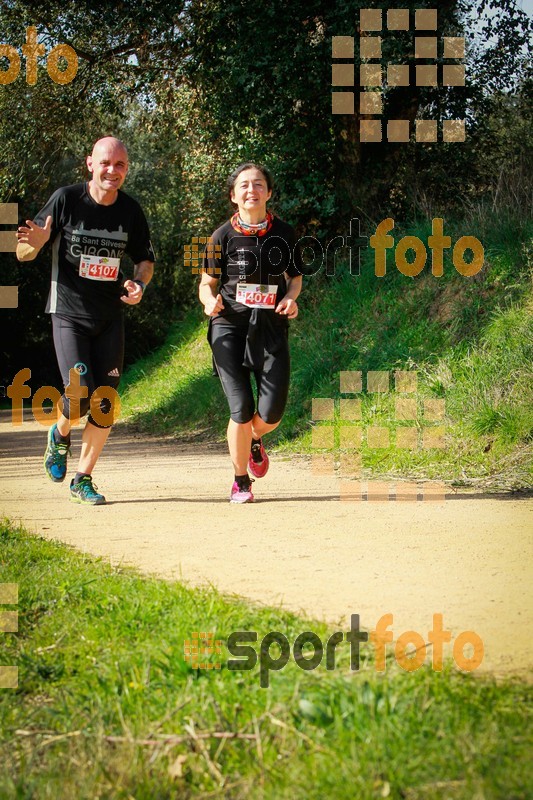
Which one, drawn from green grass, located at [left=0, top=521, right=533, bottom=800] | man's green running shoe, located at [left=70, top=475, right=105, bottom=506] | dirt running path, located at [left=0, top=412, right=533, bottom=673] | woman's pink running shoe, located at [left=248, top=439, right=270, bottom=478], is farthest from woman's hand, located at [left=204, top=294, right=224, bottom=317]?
green grass, located at [left=0, top=521, right=533, bottom=800]

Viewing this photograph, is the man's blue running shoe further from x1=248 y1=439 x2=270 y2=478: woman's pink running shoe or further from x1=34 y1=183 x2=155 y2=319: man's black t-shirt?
x1=248 y1=439 x2=270 y2=478: woman's pink running shoe

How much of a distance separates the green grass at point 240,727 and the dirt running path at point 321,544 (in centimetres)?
46

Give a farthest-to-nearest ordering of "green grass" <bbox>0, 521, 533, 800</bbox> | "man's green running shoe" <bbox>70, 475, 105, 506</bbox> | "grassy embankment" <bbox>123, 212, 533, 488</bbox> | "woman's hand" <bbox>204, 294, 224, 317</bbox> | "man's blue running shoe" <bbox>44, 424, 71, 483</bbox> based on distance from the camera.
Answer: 1. "grassy embankment" <bbox>123, 212, 533, 488</bbox>
2. "man's blue running shoe" <bbox>44, 424, 71, 483</bbox>
3. "man's green running shoe" <bbox>70, 475, 105, 506</bbox>
4. "woman's hand" <bbox>204, 294, 224, 317</bbox>
5. "green grass" <bbox>0, 521, 533, 800</bbox>

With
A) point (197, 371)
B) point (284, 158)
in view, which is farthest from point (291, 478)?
point (197, 371)

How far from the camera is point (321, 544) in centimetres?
523

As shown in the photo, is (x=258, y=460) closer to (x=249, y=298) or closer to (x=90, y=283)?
(x=249, y=298)

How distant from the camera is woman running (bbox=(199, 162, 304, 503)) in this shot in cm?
676

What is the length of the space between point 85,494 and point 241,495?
1.08 meters

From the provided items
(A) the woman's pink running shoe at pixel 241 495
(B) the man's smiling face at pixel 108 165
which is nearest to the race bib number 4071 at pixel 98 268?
(B) the man's smiling face at pixel 108 165

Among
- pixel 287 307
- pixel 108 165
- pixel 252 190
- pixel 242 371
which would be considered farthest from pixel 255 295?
pixel 108 165

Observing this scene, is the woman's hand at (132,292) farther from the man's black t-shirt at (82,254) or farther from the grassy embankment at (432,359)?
the grassy embankment at (432,359)

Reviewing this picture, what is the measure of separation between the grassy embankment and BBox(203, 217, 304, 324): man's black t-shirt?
213cm

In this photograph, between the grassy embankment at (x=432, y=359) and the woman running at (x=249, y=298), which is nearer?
the woman running at (x=249, y=298)

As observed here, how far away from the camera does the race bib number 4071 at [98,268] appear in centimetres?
680
